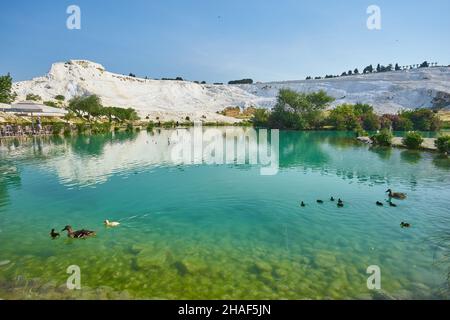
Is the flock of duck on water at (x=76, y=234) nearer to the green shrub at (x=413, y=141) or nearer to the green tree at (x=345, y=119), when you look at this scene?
the green shrub at (x=413, y=141)

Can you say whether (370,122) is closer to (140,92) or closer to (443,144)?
(443,144)

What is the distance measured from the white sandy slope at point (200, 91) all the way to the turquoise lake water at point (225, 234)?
9568cm

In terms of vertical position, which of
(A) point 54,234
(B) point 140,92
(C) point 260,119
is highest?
(B) point 140,92

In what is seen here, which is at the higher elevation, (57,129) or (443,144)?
(57,129)

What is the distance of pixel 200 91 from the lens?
18100cm

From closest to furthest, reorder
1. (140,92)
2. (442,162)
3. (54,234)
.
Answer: (54,234) < (442,162) < (140,92)

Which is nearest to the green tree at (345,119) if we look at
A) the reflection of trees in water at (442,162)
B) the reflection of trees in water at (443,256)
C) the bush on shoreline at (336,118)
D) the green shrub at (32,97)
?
the bush on shoreline at (336,118)

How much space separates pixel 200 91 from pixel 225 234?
17158cm

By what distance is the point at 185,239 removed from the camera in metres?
14.7

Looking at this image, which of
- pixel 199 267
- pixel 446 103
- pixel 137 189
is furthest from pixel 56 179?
pixel 446 103

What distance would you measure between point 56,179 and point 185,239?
1801 cm

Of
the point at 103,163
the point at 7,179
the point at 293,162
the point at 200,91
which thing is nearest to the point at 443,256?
the point at 293,162
